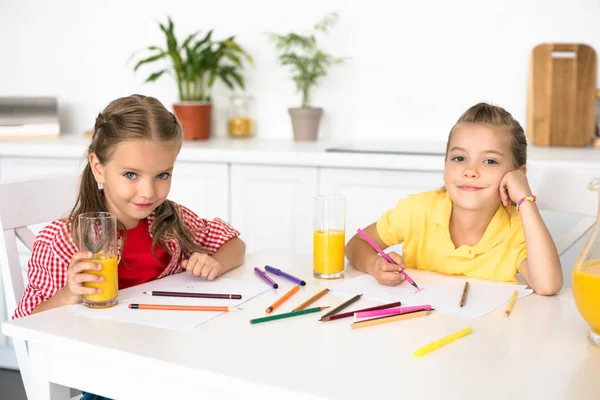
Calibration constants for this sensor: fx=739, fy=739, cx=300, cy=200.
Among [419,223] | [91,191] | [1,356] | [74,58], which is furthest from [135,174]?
[74,58]

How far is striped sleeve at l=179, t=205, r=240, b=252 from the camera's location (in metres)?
1.55

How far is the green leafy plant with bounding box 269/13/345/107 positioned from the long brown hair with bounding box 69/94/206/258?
1404 millimetres

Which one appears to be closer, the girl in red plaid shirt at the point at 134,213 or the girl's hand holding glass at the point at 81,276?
the girl's hand holding glass at the point at 81,276

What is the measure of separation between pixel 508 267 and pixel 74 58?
2.38m

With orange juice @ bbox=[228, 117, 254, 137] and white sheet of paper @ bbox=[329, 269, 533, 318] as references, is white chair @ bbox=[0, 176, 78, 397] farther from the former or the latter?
orange juice @ bbox=[228, 117, 254, 137]

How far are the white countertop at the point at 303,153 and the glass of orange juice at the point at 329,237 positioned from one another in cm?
95

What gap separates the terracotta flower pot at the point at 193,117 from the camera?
2.79 meters

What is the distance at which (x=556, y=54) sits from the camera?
2572 mm

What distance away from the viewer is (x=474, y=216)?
151 cm

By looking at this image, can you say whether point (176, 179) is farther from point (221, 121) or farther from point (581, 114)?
point (581, 114)

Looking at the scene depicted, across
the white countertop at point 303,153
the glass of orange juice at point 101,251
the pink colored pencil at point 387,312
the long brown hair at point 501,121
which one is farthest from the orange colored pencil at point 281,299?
the white countertop at point 303,153

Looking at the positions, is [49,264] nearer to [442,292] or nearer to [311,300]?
[311,300]

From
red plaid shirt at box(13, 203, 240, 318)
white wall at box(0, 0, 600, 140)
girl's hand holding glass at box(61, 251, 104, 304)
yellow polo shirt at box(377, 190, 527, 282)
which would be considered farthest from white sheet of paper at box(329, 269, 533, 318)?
white wall at box(0, 0, 600, 140)

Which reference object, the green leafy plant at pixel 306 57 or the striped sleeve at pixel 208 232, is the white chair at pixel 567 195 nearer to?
the striped sleeve at pixel 208 232
